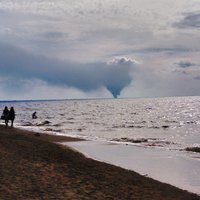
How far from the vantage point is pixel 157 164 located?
904 inches

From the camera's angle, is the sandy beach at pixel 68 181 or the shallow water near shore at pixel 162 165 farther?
the shallow water near shore at pixel 162 165

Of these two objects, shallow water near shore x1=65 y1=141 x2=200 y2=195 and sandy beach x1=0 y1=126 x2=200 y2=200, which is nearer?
sandy beach x1=0 y1=126 x2=200 y2=200

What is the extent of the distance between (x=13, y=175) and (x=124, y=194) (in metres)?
3.91

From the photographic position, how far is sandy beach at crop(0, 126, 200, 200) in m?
12.1

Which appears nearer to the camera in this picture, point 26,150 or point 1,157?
point 1,157

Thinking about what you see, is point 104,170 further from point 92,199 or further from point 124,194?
point 92,199

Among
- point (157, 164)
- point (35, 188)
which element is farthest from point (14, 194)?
point (157, 164)

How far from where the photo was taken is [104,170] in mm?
17828

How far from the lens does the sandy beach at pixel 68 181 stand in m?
12.1

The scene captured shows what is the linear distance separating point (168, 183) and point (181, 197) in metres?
2.83

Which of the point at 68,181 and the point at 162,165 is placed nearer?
the point at 68,181

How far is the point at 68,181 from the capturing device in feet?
46.1

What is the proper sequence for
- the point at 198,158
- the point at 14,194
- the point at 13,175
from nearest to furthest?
the point at 14,194 < the point at 13,175 < the point at 198,158

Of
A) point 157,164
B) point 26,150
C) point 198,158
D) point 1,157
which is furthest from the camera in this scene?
point 198,158
